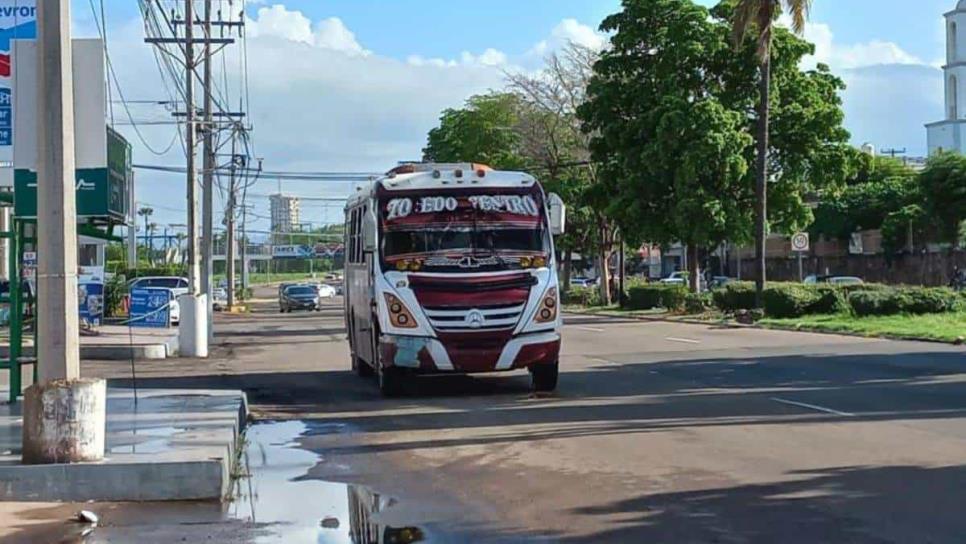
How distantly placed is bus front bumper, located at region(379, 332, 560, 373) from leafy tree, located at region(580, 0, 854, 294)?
25166mm

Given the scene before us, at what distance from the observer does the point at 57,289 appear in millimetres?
9727

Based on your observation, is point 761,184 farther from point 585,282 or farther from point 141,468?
point 585,282

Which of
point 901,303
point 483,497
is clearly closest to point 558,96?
point 901,303

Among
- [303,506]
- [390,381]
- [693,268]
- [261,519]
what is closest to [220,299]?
[693,268]

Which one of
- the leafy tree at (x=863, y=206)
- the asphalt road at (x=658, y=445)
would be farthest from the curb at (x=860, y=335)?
the leafy tree at (x=863, y=206)

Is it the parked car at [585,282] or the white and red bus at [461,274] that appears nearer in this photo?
the white and red bus at [461,274]

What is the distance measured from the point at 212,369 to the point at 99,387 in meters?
14.4

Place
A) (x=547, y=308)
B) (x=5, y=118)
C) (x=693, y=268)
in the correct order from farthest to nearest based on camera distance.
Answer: (x=693, y=268), (x=547, y=308), (x=5, y=118)

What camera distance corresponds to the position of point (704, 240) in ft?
139

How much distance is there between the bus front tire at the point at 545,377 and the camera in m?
17.1

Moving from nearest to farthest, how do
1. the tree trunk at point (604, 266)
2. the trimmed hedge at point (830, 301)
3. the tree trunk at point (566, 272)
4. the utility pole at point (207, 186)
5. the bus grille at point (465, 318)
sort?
the bus grille at point (465, 318), the utility pole at point (207, 186), the trimmed hedge at point (830, 301), the tree trunk at point (604, 266), the tree trunk at point (566, 272)

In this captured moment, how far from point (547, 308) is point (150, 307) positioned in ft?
75.9

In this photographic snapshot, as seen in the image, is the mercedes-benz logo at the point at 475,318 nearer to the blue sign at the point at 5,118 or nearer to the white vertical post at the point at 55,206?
the blue sign at the point at 5,118

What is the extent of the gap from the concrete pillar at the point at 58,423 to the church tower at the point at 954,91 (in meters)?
104
